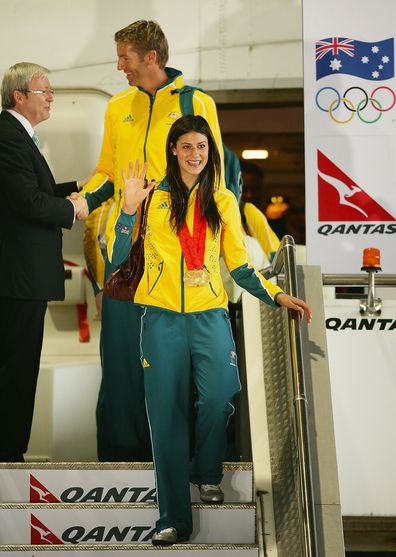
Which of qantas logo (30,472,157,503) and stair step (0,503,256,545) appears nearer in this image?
stair step (0,503,256,545)

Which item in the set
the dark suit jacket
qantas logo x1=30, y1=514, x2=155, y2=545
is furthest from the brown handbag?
qantas logo x1=30, y1=514, x2=155, y2=545

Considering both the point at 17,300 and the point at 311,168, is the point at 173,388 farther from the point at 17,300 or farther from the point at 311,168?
the point at 311,168

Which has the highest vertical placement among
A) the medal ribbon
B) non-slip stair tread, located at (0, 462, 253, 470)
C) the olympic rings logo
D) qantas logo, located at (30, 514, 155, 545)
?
the olympic rings logo

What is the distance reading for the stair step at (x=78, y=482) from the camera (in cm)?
426

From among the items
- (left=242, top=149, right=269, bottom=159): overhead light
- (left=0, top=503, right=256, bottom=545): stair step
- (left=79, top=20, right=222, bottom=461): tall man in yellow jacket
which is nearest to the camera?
(left=0, top=503, right=256, bottom=545): stair step

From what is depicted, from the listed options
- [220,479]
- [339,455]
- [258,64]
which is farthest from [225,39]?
[220,479]

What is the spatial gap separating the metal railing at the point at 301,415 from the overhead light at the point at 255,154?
22.4ft

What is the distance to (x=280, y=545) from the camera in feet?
13.1

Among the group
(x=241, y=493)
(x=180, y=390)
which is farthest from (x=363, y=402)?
(x=180, y=390)

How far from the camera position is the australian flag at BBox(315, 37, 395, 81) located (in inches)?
216

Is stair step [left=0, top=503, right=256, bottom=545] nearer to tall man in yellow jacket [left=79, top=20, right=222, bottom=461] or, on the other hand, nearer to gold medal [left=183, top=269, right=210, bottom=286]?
tall man in yellow jacket [left=79, top=20, right=222, bottom=461]

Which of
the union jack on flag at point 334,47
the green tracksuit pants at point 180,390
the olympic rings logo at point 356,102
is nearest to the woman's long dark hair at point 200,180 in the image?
the green tracksuit pants at point 180,390

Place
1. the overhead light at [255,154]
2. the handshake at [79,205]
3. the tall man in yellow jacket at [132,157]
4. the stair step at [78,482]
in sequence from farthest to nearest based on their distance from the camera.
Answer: the overhead light at [255,154] < the tall man in yellow jacket at [132,157] < the handshake at [79,205] < the stair step at [78,482]

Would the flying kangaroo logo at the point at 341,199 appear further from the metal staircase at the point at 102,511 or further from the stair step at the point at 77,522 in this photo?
the stair step at the point at 77,522
